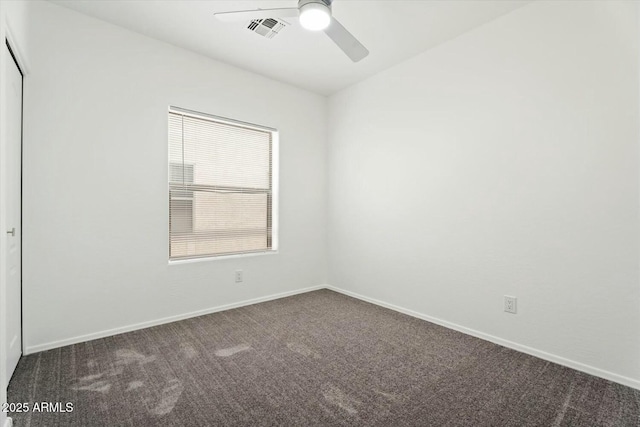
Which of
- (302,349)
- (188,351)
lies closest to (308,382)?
(302,349)

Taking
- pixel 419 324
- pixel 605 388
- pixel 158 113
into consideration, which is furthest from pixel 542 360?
pixel 158 113

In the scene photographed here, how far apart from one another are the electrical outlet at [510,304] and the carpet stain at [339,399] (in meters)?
1.51

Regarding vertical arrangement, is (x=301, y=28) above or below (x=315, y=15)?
above

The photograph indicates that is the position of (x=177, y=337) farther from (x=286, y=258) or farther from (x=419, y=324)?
(x=419, y=324)

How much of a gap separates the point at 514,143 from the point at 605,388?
1.72 meters

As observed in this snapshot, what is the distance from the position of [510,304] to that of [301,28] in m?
2.85

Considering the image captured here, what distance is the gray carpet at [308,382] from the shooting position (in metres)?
1.62

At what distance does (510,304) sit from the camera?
246 centimetres

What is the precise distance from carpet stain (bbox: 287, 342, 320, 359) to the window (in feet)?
4.58

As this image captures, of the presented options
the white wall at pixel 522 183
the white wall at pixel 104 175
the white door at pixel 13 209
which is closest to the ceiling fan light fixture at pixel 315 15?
the white wall at pixel 522 183

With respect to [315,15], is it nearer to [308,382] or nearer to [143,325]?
[308,382]

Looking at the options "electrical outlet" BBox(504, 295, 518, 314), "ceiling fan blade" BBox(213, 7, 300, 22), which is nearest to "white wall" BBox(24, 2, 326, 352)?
"ceiling fan blade" BBox(213, 7, 300, 22)

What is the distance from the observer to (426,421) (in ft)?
5.23

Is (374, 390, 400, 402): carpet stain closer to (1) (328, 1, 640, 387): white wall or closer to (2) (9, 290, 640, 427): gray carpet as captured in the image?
(2) (9, 290, 640, 427): gray carpet
